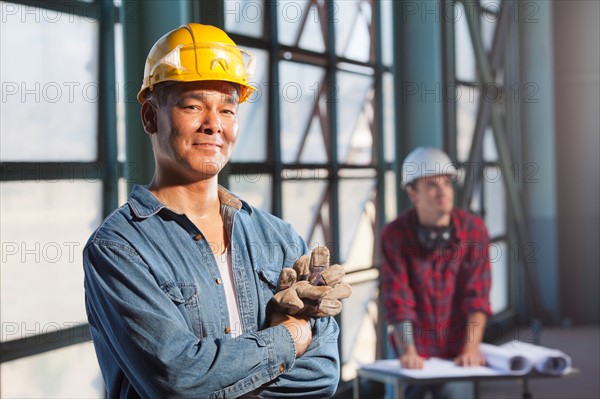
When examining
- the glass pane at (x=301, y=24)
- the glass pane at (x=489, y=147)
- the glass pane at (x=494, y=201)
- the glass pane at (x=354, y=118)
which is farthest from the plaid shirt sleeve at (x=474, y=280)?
the glass pane at (x=489, y=147)

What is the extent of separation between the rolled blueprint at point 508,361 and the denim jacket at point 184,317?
2.51 metres

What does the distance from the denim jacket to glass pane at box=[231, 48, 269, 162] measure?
244 cm

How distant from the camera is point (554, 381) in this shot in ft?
20.5

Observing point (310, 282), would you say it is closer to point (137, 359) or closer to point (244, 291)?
point (244, 291)

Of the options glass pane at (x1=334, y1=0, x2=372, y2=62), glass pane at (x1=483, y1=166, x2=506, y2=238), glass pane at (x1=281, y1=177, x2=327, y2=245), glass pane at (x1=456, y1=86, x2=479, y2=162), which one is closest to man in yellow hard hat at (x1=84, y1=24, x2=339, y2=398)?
glass pane at (x1=281, y1=177, x2=327, y2=245)

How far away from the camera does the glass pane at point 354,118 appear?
5.42 meters

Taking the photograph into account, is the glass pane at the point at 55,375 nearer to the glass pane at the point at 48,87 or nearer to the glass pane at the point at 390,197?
the glass pane at the point at 48,87

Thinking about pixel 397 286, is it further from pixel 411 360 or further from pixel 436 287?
pixel 411 360

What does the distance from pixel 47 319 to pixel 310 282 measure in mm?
1556

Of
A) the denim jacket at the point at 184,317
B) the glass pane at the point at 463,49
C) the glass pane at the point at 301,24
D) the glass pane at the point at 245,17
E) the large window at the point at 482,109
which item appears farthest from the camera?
the glass pane at the point at 463,49

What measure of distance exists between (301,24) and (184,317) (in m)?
3.54

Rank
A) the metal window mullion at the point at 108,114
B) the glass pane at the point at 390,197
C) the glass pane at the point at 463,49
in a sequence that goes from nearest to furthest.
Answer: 1. the metal window mullion at the point at 108,114
2. the glass pane at the point at 390,197
3. the glass pane at the point at 463,49

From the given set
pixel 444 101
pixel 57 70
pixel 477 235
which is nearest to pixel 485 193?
pixel 444 101

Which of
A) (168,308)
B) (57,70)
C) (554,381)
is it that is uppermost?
(57,70)
